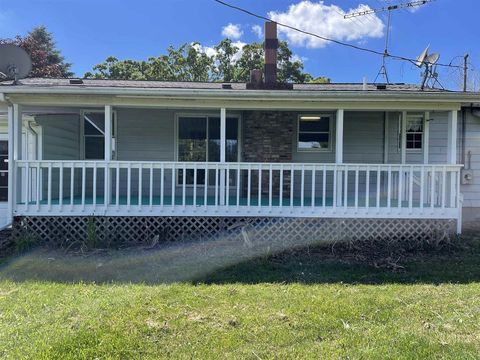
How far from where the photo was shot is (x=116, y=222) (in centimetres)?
731

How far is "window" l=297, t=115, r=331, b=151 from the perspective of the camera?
→ 9.76m

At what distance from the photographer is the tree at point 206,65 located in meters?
29.1

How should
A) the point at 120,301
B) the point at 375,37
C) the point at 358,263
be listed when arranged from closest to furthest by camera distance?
the point at 120,301, the point at 358,263, the point at 375,37

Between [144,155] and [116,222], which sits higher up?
[144,155]

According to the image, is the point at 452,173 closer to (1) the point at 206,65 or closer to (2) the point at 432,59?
(2) the point at 432,59

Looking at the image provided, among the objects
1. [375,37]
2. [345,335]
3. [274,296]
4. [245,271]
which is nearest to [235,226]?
[245,271]

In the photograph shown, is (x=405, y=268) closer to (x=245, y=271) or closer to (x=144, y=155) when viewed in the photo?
(x=245, y=271)

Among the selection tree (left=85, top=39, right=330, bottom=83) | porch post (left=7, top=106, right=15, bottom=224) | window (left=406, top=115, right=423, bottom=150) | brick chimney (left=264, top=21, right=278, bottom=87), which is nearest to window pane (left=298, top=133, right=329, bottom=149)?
brick chimney (left=264, top=21, right=278, bottom=87)

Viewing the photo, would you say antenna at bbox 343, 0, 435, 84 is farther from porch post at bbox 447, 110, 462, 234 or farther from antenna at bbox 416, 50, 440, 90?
porch post at bbox 447, 110, 462, 234

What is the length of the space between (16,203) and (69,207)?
932 mm

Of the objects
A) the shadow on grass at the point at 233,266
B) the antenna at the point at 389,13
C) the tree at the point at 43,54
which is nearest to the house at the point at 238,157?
the shadow on grass at the point at 233,266

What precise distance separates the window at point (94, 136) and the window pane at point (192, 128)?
167 centimetres

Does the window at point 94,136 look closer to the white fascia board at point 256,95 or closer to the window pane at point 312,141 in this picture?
the white fascia board at point 256,95

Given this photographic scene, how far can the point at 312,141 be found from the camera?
32.1 feet
